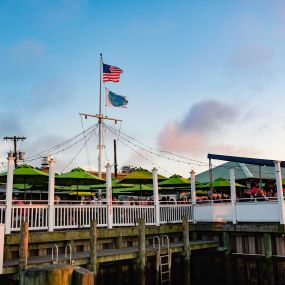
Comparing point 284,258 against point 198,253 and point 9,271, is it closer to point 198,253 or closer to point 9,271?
point 198,253

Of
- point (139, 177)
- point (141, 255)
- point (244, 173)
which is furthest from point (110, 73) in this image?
point (141, 255)

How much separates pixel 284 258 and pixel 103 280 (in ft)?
22.9

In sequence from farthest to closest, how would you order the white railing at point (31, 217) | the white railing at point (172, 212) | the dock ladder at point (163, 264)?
the white railing at point (172, 212) → the dock ladder at point (163, 264) → the white railing at point (31, 217)

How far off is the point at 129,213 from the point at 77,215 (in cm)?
244

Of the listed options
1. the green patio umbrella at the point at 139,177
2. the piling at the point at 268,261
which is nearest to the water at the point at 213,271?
the piling at the point at 268,261

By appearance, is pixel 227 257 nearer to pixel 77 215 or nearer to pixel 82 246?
pixel 82 246

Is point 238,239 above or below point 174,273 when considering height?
above

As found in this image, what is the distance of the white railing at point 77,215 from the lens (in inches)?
529

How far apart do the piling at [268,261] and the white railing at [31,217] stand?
8.31 metres

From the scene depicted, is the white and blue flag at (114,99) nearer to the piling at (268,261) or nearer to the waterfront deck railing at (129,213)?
→ the waterfront deck railing at (129,213)

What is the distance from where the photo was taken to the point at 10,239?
11883 mm

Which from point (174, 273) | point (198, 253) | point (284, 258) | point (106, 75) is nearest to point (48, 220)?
point (174, 273)

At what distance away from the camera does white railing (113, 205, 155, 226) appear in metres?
15.0

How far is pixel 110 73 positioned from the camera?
24844 mm
